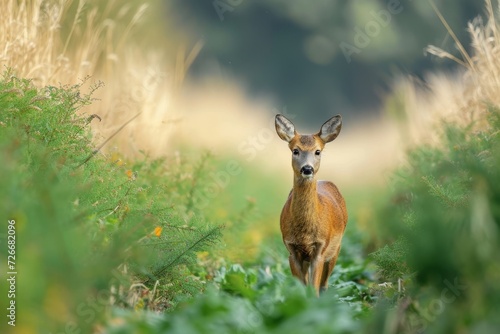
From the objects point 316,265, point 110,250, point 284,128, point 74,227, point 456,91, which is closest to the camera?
point 110,250

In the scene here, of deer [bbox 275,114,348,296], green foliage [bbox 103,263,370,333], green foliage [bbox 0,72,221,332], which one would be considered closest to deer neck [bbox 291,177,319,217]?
deer [bbox 275,114,348,296]

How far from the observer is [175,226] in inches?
243

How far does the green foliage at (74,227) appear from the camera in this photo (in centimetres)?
373

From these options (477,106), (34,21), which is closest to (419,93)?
(477,106)

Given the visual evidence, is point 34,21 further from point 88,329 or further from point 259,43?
point 259,43

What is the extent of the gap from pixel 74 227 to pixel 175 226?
190cm

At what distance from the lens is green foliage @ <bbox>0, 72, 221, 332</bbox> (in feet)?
12.2

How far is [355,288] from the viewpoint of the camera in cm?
790

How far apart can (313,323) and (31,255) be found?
1.20 meters

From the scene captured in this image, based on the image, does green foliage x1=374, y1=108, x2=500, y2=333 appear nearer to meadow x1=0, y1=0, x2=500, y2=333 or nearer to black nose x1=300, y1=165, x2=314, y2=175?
meadow x1=0, y1=0, x2=500, y2=333

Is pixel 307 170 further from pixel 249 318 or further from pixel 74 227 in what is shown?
pixel 74 227

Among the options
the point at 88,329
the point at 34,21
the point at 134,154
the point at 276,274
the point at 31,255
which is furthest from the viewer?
the point at 134,154

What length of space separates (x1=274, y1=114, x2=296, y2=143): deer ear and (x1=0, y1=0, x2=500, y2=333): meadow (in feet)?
3.73

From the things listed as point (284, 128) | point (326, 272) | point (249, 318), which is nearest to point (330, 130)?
point (284, 128)
